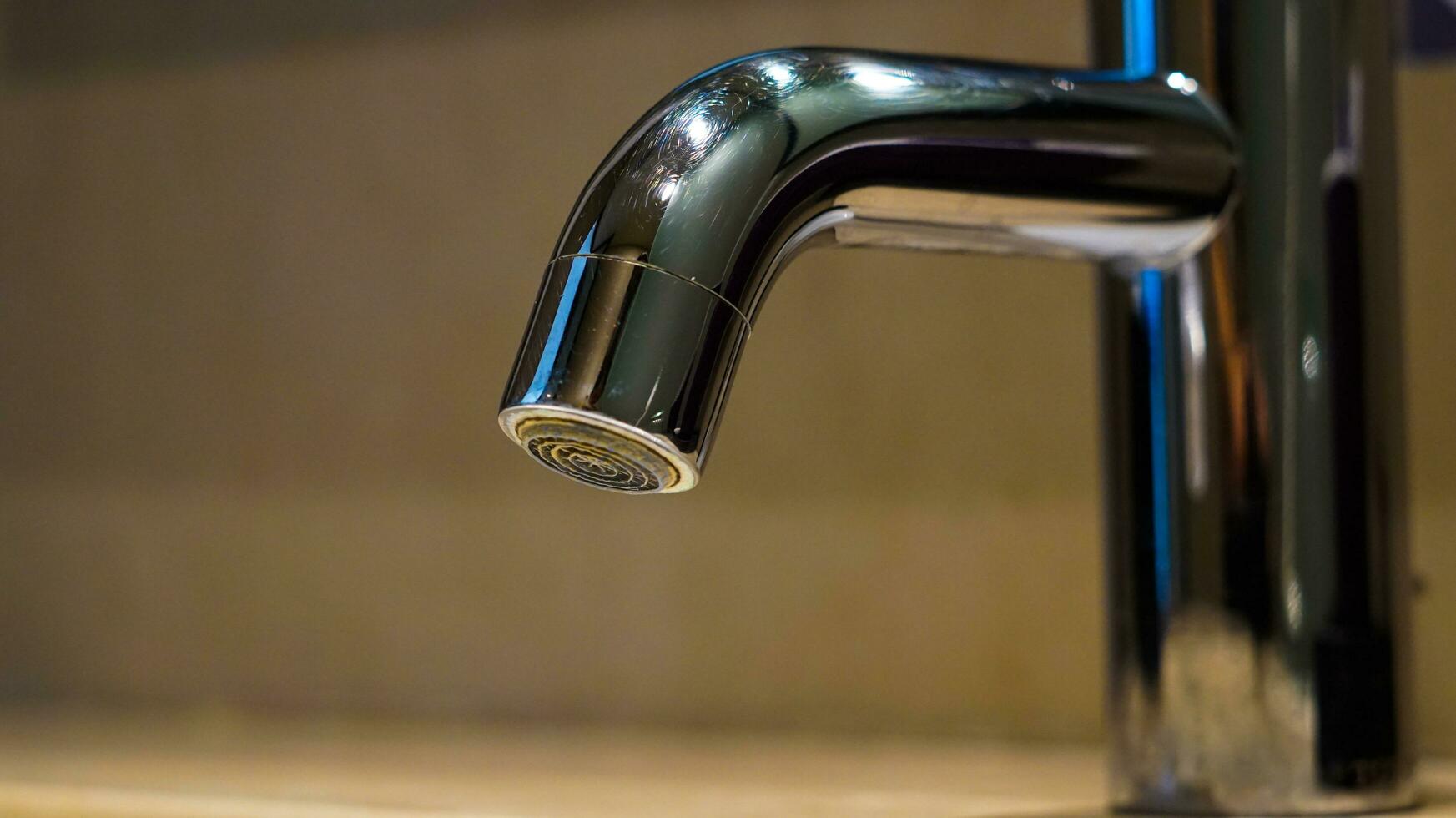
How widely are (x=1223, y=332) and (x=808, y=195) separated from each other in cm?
15

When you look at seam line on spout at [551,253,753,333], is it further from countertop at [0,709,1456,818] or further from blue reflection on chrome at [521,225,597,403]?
countertop at [0,709,1456,818]

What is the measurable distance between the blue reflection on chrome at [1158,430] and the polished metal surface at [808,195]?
0.01 metres

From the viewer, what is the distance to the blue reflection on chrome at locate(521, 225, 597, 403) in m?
0.34

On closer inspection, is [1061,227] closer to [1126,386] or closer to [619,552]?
[1126,386]

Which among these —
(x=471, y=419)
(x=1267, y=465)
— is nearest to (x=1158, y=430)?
(x=1267, y=465)

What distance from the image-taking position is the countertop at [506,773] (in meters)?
0.53

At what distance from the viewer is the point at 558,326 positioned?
1.13ft

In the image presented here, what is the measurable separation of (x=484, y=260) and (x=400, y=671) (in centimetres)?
21

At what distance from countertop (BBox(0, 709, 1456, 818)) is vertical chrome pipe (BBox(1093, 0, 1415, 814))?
5cm

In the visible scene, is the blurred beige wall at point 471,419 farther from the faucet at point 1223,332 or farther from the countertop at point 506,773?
the faucet at point 1223,332

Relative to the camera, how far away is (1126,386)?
0.49 metres

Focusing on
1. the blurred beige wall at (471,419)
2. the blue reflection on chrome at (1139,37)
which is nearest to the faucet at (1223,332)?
the blue reflection on chrome at (1139,37)

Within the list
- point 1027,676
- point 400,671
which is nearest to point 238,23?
point 400,671

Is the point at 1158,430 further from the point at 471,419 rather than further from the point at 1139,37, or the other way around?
the point at 471,419
